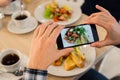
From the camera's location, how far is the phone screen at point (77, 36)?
0.84m

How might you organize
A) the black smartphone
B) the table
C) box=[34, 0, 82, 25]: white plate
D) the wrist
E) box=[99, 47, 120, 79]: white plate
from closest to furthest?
1. the wrist
2. the black smartphone
3. the table
4. box=[34, 0, 82, 25]: white plate
5. box=[99, 47, 120, 79]: white plate

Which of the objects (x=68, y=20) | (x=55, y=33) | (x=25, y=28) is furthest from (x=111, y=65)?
(x=55, y=33)

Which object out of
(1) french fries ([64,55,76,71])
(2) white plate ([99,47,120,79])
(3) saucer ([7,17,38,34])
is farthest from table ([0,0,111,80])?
(2) white plate ([99,47,120,79])

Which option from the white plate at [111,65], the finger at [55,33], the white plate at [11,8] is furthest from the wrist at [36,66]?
the white plate at [111,65]

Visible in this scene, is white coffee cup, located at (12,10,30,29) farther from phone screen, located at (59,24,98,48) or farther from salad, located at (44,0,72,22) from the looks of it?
phone screen, located at (59,24,98,48)

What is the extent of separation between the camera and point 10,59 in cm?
85

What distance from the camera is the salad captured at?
108cm

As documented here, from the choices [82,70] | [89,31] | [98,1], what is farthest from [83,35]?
[98,1]

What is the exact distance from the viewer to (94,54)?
908 mm

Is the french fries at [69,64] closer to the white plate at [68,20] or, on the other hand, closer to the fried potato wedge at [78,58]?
the fried potato wedge at [78,58]

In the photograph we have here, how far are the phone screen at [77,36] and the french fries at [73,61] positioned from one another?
0.19 feet

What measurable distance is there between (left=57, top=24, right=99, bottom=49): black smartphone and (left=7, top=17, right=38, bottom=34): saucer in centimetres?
23

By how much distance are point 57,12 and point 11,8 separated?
0.77 ft

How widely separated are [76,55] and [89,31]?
0.10 metres
